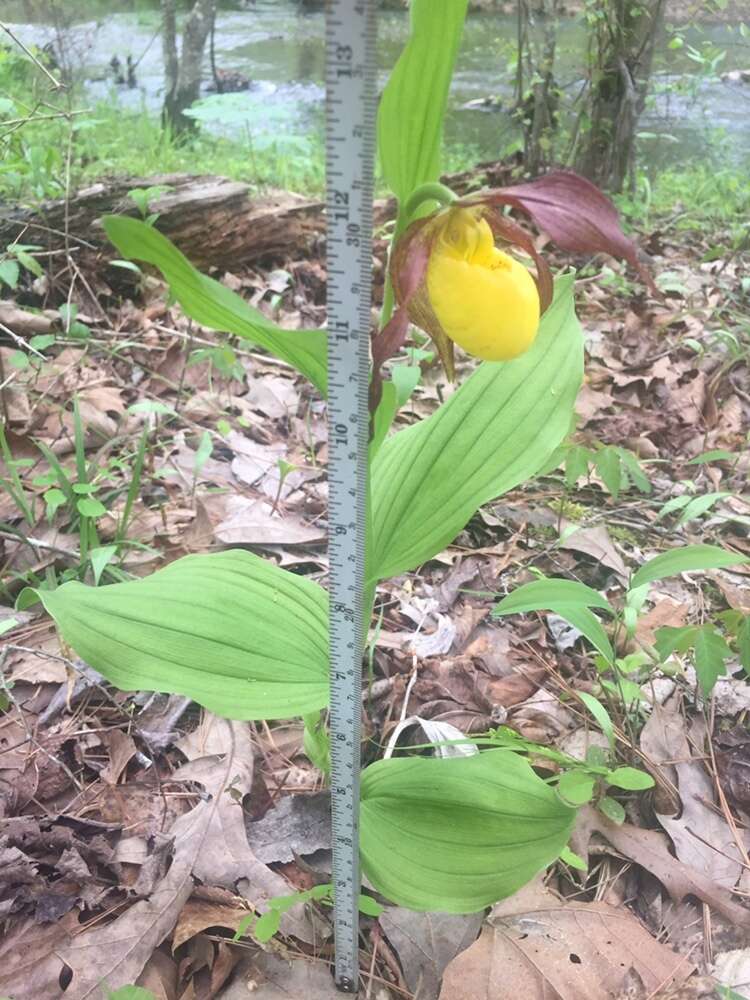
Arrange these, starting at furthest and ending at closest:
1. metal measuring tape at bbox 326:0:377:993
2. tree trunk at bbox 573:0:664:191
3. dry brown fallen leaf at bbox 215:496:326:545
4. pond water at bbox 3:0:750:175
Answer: pond water at bbox 3:0:750:175, tree trunk at bbox 573:0:664:191, dry brown fallen leaf at bbox 215:496:326:545, metal measuring tape at bbox 326:0:377:993

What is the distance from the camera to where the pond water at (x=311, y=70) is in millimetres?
4891

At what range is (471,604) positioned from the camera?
5.10ft

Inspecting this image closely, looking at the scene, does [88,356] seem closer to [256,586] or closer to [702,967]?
[256,586]

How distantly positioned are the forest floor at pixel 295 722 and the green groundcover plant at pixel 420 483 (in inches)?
6.0

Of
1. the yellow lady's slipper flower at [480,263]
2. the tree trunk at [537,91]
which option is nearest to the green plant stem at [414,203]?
the yellow lady's slipper flower at [480,263]

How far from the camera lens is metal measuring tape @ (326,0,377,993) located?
23.6 inches

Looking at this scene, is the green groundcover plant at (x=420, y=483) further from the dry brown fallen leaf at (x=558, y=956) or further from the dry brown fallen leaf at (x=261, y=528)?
the dry brown fallen leaf at (x=261, y=528)

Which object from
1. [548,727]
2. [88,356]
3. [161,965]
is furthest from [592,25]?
[161,965]

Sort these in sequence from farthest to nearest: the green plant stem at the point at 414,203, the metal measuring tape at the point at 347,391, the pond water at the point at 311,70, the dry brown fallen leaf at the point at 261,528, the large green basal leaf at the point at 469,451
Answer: the pond water at the point at 311,70 → the dry brown fallen leaf at the point at 261,528 → the large green basal leaf at the point at 469,451 → the green plant stem at the point at 414,203 → the metal measuring tape at the point at 347,391

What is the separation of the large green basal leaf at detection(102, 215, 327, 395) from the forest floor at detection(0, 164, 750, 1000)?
0.67 metres

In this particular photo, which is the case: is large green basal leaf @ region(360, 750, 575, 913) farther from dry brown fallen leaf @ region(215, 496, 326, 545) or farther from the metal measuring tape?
dry brown fallen leaf @ region(215, 496, 326, 545)

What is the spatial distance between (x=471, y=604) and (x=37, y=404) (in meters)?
1.23

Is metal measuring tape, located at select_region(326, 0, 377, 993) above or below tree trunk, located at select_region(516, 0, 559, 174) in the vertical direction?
below

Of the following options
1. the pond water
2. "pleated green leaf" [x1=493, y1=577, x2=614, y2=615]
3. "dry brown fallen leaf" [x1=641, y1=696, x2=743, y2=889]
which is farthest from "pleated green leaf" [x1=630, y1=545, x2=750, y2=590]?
the pond water
